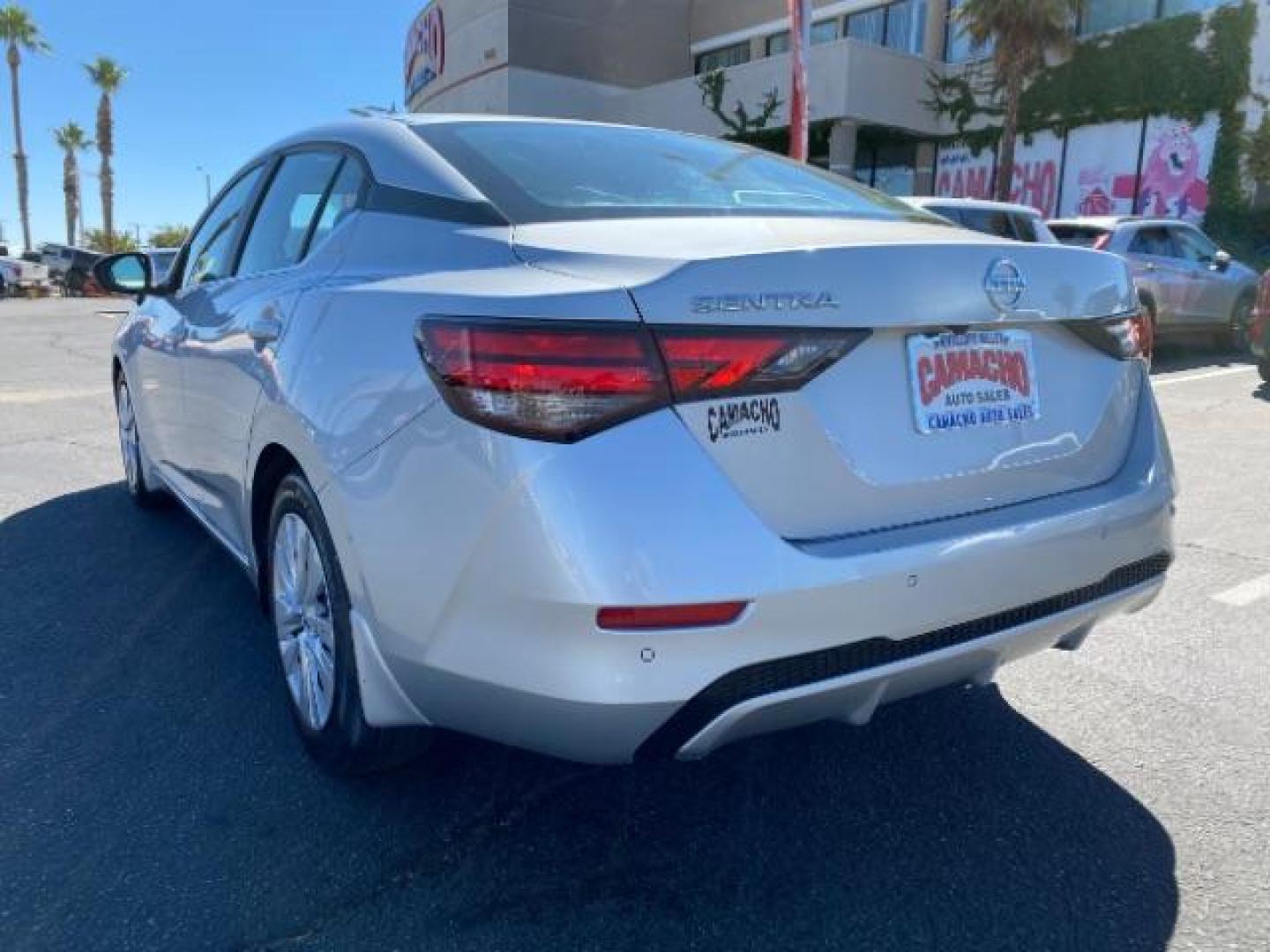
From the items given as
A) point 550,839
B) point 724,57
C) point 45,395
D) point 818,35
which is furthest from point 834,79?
point 550,839

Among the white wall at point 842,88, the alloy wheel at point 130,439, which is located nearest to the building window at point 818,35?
the white wall at point 842,88

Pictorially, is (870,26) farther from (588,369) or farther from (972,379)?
(588,369)

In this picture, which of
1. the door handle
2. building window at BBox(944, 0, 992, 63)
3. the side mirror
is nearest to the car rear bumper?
the door handle

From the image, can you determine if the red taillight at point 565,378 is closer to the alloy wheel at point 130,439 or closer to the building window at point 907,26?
the alloy wheel at point 130,439

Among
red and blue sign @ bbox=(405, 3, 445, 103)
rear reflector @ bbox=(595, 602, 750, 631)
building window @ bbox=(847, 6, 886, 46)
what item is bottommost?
rear reflector @ bbox=(595, 602, 750, 631)

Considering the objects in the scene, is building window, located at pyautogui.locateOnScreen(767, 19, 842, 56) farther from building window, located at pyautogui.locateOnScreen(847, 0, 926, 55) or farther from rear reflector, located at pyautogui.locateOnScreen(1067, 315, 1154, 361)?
rear reflector, located at pyautogui.locateOnScreen(1067, 315, 1154, 361)

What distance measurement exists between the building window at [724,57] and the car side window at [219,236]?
1092 inches

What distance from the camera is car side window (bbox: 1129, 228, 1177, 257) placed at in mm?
11227

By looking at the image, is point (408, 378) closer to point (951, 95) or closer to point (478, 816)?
point (478, 816)

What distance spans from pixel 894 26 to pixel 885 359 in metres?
26.7

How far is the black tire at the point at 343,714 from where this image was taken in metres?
2.31

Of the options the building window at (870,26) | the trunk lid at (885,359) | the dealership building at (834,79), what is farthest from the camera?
the building window at (870,26)

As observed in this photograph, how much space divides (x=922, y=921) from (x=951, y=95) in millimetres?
25471

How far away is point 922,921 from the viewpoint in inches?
81.6
